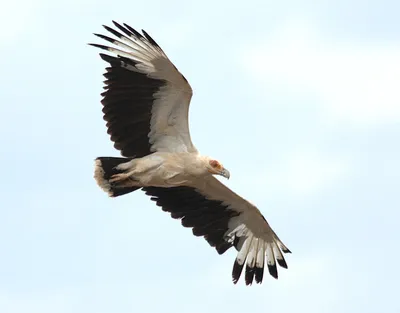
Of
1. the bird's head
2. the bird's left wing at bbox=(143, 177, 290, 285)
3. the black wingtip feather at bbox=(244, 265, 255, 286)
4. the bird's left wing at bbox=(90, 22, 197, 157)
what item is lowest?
the black wingtip feather at bbox=(244, 265, 255, 286)

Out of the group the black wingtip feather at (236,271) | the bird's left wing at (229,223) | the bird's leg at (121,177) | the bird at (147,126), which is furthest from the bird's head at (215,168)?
the black wingtip feather at (236,271)

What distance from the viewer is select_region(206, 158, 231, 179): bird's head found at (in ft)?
57.7

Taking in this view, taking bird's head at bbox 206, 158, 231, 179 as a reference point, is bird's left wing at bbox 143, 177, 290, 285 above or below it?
below

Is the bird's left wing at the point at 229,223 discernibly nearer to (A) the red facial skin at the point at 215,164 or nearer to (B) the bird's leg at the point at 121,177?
(A) the red facial skin at the point at 215,164

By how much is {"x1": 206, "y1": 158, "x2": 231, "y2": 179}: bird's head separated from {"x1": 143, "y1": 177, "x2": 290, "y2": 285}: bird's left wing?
991 mm

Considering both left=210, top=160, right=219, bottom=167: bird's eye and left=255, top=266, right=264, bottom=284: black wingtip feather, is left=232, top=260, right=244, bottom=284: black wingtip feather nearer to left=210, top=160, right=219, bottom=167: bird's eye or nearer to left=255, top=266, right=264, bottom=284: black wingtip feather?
left=255, top=266, right=264, bottom=284: black wingtip feather

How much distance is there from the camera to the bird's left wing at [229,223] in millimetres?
18828

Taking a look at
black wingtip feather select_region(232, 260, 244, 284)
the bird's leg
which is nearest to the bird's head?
the bird's leg

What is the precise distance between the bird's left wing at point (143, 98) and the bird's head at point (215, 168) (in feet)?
1.17

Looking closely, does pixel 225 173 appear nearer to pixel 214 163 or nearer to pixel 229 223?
pixel 214 163

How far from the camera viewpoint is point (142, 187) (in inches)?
716

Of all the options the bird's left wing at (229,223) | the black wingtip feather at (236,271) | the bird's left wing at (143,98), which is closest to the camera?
the bird's left wing at (143,98)

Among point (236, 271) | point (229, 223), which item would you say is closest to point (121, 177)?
point (229, 223)

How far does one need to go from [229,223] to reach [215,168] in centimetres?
170
